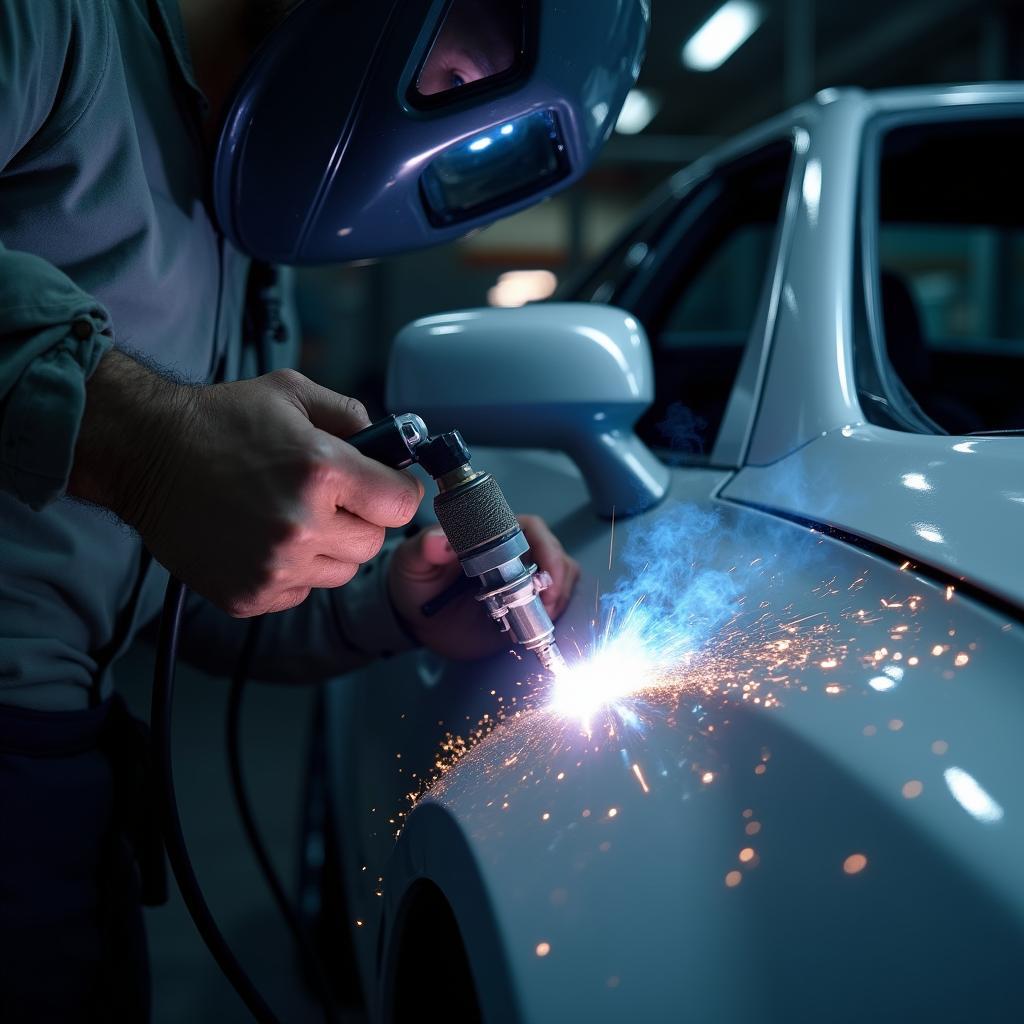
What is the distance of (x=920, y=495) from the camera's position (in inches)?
30.7

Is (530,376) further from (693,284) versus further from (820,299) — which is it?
(693,284)

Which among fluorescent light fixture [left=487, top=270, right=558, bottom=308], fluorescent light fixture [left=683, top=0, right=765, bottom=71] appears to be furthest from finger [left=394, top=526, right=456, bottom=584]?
fluorescent light fixture [left=487, top=270, right=558, bottom=308]

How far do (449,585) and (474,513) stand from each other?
1.39 feet

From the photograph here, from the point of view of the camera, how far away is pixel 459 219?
3.84 feet

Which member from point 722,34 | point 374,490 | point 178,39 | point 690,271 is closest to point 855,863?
point 374,490

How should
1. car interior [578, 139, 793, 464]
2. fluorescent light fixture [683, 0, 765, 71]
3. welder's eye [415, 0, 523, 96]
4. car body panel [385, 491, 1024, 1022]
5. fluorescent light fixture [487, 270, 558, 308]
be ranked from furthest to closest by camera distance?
fluorescent light fixture [487, 270, 558, 308] → fluorescent light fixture [683, 0, 765, 71] → car interior [578, 139, 793, 464] → welder's eye [415, 0, 523, 96] → car body panel [385, 491, 1024, 1022]

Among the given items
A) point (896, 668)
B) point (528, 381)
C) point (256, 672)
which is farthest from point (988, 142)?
point (256, 672)

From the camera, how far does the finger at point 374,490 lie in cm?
75

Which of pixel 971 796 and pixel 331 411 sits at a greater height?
pixel 331 411

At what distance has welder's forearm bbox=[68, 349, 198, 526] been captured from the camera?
2.48 ft

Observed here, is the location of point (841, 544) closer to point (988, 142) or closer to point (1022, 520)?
point (1022, 520)

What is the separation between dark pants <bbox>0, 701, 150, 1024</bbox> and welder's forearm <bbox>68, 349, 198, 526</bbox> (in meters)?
0.42

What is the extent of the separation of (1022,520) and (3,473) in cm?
78

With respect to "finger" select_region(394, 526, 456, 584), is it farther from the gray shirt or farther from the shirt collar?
the shirt collar
